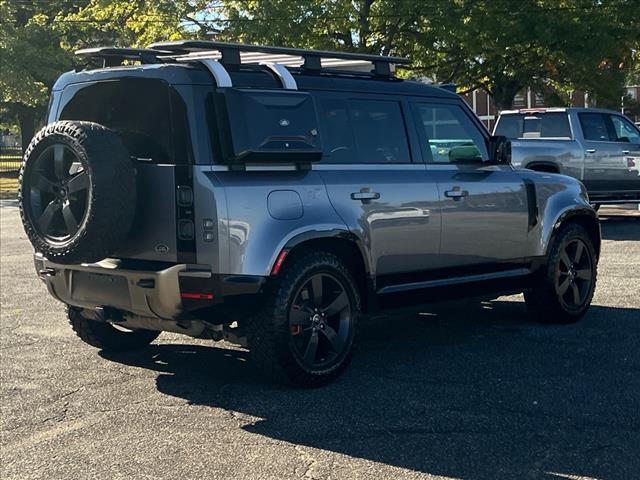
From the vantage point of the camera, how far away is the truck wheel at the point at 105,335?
21.4 ft

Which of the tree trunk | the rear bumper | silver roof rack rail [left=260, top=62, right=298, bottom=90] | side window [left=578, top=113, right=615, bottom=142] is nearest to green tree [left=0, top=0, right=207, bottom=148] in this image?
the tree trunk

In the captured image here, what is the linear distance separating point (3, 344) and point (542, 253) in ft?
14.5

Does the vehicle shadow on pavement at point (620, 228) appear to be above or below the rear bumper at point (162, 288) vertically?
below

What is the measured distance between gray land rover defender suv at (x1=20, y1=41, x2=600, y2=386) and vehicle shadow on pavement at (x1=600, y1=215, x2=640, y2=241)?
7889 millimetres

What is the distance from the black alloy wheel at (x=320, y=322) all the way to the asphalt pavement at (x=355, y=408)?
0.68 ft

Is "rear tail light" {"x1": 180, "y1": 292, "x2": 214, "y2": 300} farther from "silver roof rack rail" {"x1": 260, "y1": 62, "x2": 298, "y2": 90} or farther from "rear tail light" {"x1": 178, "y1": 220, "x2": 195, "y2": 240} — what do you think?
"silver roof rack rail" {"x1": 260, "y1": 62, "x2": 298, "y2": 90}

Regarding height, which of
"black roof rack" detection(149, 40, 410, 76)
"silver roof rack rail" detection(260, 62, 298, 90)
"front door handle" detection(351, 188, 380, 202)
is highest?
"black roof rack" detection(149, 40, 410, 76)

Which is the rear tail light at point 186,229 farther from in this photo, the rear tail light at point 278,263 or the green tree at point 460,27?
the green tree at point 460,27

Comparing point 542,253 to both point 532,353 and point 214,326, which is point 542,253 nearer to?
point 532,353

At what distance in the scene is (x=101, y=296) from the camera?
5.52m

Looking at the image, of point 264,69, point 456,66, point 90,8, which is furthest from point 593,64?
point 264,69

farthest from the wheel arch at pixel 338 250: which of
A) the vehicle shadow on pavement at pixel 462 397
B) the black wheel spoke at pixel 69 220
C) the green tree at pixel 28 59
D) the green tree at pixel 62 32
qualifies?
the green tree at pixel 28 59

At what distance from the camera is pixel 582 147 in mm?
15289

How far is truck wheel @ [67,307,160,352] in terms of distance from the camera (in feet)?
21.4
